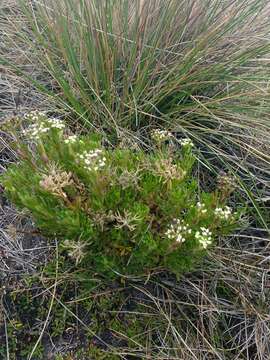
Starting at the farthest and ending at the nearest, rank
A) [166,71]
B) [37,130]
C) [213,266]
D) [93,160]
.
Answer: [166,71]
[213,266]
[37,130]
[93,160]

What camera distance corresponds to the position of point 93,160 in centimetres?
119

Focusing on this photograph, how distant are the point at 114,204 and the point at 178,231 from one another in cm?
17

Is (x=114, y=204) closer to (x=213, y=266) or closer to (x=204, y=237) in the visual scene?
(x=204, y=237)

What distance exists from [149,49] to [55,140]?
2.14ft

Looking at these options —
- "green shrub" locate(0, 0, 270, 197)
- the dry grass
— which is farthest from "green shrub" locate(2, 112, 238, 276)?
"green shrub" locate(0, 0, 270, 197)

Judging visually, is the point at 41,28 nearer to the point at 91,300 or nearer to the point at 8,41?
the point at 8,41

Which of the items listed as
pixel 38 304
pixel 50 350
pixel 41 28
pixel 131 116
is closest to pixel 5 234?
pixel 38 304

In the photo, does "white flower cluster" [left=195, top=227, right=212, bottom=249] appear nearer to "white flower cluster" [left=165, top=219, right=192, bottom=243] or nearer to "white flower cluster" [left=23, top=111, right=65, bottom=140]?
"white flower cluster" [left=165, top=219, right=192, bottom=243]

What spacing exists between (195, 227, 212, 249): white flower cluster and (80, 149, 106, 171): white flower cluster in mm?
277

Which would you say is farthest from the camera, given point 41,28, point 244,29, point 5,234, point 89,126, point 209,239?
point 41,28

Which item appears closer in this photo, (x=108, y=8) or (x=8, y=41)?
(x=108, y=8)

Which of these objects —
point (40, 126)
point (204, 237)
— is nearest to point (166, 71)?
point (40, 126)

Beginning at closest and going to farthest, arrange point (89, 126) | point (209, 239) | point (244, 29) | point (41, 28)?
1. point (209, 239)
2. point (89, 126)
3. point (244, 29)
4. point (41, 28)

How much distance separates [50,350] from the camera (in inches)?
56.9
